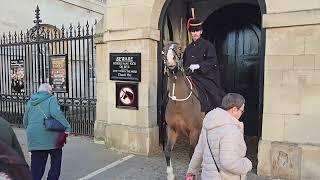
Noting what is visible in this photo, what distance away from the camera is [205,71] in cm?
539

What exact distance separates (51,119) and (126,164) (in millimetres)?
2320

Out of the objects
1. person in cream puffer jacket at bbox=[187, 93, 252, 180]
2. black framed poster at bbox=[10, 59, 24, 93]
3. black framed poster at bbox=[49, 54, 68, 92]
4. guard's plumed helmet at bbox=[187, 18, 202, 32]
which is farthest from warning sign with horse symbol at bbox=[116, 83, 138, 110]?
black framed poster at bbox=[10, 59, 24, 93]

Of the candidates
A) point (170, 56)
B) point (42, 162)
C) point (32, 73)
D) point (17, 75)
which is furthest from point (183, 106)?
point (17, 75)

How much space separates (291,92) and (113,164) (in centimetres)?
351

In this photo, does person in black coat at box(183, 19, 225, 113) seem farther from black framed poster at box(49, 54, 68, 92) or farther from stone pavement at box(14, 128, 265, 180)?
black framed poster at box(49, 54, 68, 92)

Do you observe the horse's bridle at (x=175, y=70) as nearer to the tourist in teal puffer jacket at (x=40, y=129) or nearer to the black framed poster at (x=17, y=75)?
the tourist in teal puffer jacket at (x=40, y=129)

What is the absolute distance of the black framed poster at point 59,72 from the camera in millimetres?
9453

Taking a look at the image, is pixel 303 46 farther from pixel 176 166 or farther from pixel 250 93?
pixel 250 93

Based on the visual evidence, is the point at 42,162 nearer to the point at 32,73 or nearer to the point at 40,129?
the point at 40,129

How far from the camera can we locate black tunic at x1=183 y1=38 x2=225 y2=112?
17.7 ft

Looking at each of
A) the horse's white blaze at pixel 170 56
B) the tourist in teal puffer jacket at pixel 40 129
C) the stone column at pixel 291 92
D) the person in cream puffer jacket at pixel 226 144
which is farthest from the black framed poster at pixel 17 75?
the person in cream puffer jacket at pixel 226 144

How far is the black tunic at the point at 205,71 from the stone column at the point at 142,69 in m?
1.88

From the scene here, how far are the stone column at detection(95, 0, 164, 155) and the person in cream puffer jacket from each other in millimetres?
4031

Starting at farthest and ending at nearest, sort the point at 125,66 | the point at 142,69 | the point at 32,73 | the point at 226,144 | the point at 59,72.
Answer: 1. the point at 32,73
2. the point at 59,72
3. the point at 125,66
4. the point at 142,69
5. the point at 226,144
